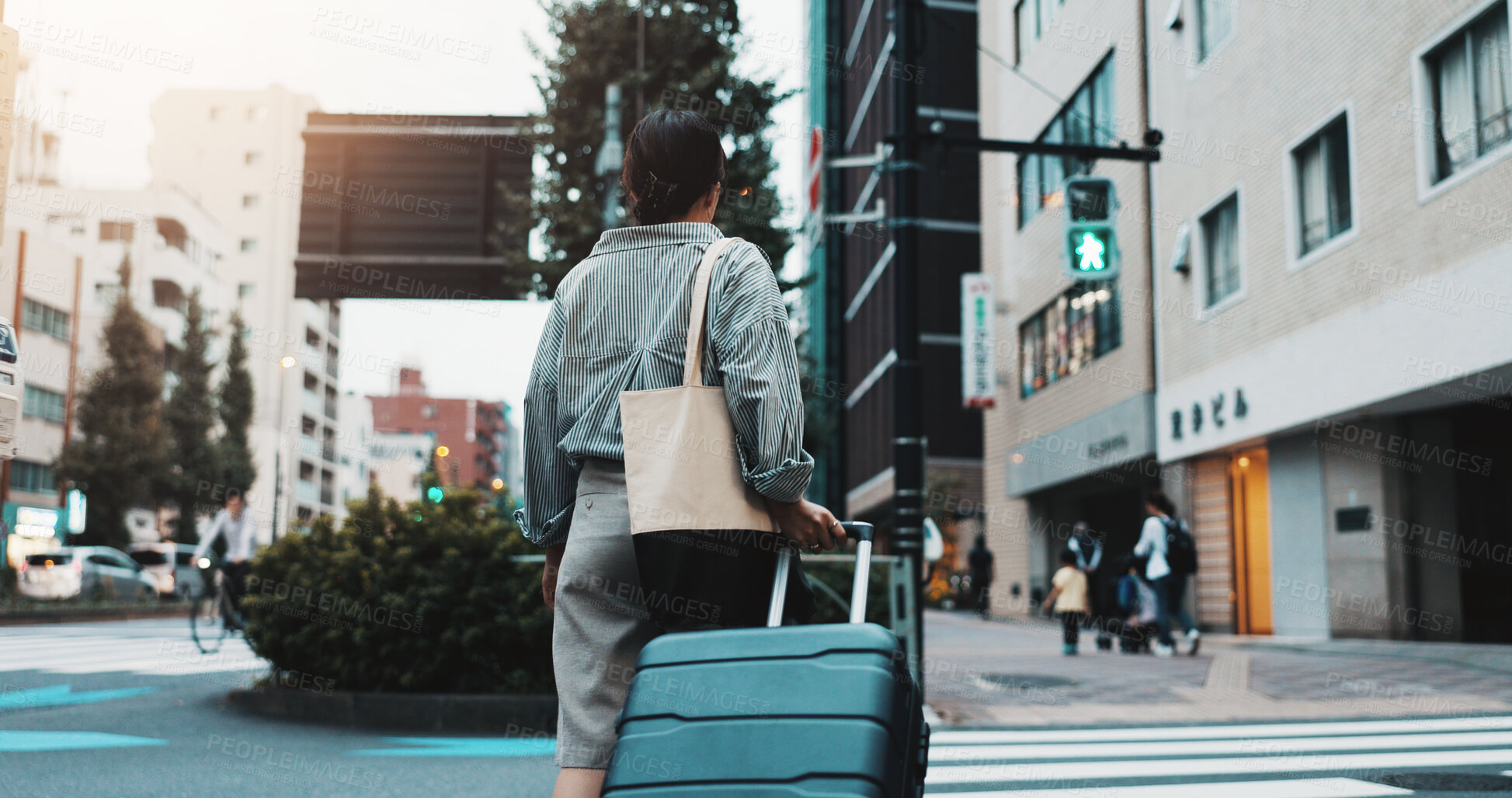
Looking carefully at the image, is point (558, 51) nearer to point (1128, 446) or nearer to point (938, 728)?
point (938, 728)

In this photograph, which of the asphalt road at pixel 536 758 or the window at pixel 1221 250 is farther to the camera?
the window at pixel 1221 250

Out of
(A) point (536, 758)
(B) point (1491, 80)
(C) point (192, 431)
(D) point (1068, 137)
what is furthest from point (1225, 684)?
(C) point (192, 431)

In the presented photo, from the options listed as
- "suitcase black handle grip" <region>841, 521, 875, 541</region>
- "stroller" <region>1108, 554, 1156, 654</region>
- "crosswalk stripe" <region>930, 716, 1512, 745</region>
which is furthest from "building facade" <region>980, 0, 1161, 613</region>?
"suitcase black handle grip" <region>841, 521, 875, 541</region>

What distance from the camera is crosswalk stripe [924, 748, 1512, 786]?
5.51 m

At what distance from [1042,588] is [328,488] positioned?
210 ft

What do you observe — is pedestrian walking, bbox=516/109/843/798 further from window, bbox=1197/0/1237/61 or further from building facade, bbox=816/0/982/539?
building facade, bbox=816/0/982/539

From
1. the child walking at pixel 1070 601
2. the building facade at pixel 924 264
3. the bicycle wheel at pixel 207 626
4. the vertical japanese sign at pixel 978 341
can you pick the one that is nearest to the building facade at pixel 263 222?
the building facade at pixel 924 264

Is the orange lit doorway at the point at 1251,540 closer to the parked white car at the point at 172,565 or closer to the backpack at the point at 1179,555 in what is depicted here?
the backpack at the point at 1179,555

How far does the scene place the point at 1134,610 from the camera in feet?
46.4

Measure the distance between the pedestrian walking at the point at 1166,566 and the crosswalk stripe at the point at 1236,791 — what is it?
777cm

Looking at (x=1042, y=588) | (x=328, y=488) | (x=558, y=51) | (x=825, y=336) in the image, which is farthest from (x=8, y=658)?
(x=328, y=488)

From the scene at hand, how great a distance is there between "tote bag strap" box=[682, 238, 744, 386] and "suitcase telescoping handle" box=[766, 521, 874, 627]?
0.37 m

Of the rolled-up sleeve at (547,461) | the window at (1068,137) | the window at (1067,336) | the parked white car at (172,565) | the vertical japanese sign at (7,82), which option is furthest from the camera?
the parked white car at (172,565)

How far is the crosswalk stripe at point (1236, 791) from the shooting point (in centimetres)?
488
